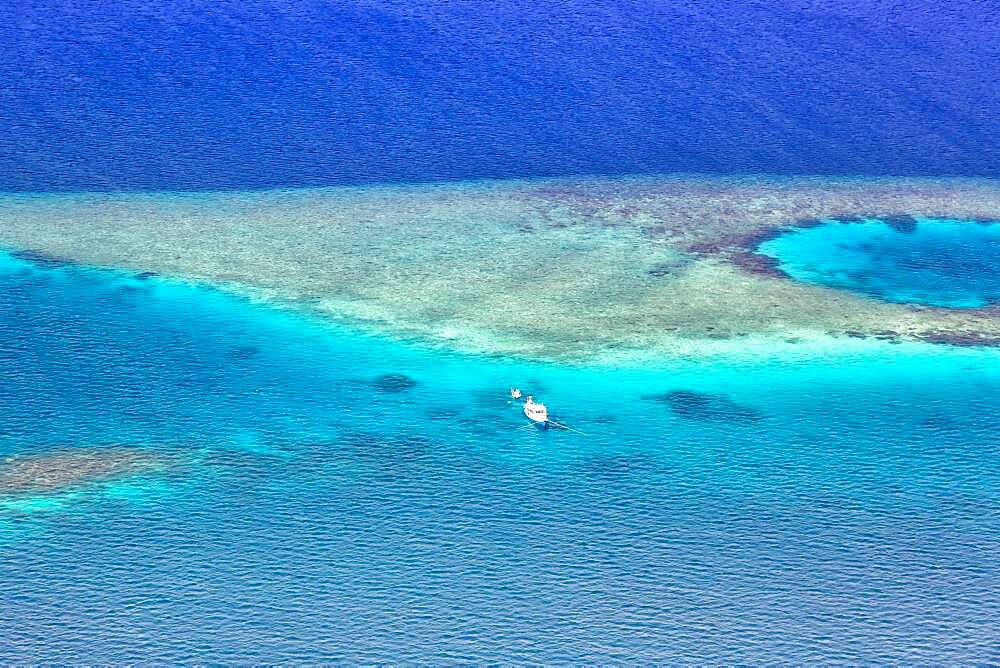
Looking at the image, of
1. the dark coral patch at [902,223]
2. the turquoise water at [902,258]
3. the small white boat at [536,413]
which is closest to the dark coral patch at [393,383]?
the small white boat at [536,413]

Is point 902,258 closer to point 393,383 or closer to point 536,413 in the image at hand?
point 536,413

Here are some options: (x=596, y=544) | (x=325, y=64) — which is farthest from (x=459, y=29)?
(x=596, y=544)

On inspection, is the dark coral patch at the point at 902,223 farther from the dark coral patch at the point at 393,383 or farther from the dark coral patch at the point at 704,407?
the dark coral patch at the point at 393,383

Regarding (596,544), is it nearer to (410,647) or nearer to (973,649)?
(410,647)

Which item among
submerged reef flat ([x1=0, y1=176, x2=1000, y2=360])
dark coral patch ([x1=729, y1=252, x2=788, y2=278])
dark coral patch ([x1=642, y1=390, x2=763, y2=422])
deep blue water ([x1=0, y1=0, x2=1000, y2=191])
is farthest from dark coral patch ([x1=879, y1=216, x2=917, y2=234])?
dark coral patch ([x1=642, y1=390, x2=763, y2=422])

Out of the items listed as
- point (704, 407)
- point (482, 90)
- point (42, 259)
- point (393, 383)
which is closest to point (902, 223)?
point (704, 407)

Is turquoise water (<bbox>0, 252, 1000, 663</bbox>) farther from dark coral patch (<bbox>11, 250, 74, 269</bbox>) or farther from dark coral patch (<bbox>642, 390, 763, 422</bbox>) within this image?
dark coral patch (<bbox>11, 250, 74, 269</bbox>)
